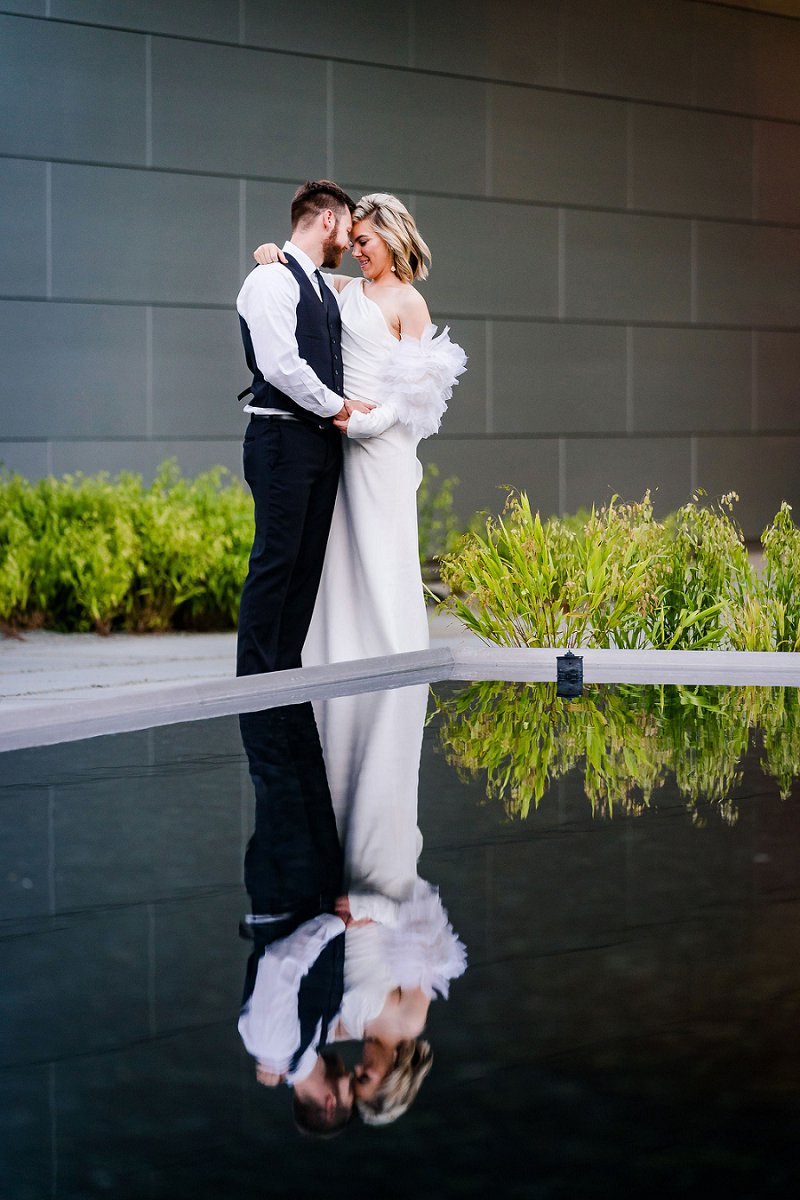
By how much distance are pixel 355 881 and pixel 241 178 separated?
993cm

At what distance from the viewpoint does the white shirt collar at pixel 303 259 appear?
6.29m

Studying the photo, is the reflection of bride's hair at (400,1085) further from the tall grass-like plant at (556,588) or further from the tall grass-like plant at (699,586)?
the tall grass-like plant at (699,586)

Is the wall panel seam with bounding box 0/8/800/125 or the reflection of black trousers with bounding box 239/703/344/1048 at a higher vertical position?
the wall panel seam with bounding box 0/8/800/125

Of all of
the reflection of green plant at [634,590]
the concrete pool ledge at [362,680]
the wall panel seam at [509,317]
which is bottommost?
the concrete pool ledge at [362,680]

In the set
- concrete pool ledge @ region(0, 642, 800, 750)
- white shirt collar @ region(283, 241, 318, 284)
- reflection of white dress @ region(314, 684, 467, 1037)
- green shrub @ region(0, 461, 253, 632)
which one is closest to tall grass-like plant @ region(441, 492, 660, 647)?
concrete pool ledge @ region(0, 642, 800, 750)

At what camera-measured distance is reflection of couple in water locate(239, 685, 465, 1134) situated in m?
1.93

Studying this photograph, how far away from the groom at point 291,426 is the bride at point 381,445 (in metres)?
0.12

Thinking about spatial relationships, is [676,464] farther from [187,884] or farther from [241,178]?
[187,884]

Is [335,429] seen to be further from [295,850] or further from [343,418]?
[295,850]

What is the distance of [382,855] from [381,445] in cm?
362

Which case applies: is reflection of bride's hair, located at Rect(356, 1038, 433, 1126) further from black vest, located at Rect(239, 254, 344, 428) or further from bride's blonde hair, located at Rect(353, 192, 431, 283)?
bride's blonde hair, located at Rect(353, 192, 431, 283)

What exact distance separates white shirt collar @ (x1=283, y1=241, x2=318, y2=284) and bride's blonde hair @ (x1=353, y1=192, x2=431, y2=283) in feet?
0.94

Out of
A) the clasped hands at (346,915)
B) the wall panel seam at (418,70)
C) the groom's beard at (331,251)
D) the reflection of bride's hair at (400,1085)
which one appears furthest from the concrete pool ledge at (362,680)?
the wall panel seam at (418,70)

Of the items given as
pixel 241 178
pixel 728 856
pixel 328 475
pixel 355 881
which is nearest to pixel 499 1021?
pixel 355 881
